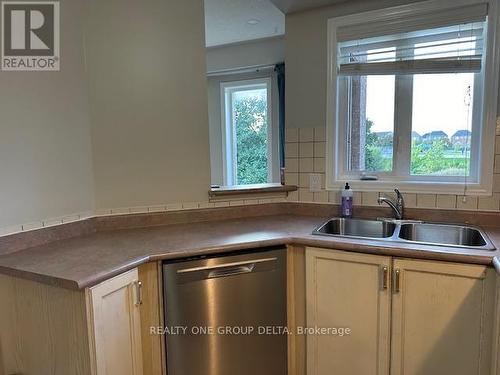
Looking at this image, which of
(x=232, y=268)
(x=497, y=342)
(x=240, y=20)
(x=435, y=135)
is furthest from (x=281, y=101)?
(x=497, y=342)

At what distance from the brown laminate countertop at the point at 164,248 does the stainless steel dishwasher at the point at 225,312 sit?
76mm

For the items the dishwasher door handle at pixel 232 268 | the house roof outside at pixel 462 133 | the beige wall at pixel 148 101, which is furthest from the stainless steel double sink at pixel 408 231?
the beige wall at pixel 148 101

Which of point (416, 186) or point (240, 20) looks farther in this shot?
point (240, 20)

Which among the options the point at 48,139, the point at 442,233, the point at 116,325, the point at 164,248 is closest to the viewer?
the point at 116,325

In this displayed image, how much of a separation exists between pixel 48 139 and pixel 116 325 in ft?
3.14

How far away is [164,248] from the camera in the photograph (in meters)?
1.54

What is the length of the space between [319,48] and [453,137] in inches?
38.2

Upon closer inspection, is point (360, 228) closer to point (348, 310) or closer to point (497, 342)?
point (348, 310)

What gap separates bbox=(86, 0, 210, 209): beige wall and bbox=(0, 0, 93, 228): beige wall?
7cm

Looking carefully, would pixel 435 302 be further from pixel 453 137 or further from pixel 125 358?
pixel 125 358

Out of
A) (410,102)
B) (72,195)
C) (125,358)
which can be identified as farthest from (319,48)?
(125,358)

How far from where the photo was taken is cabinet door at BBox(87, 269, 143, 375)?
1.24 m

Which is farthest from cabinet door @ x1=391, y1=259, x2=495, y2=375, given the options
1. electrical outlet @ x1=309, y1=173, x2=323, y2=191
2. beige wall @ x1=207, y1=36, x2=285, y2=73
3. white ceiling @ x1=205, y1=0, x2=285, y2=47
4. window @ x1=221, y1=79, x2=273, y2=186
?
beige wall @ x1=207, y1=36, x2=285, y2=73

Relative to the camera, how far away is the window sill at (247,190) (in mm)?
2137
